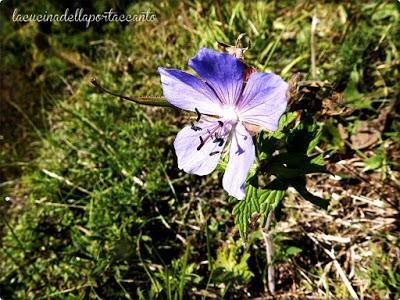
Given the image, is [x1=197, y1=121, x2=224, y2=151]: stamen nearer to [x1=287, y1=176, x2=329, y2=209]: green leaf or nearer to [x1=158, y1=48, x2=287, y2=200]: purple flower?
[x1=158, y1=48, x2=287, y2=200]: purple flower

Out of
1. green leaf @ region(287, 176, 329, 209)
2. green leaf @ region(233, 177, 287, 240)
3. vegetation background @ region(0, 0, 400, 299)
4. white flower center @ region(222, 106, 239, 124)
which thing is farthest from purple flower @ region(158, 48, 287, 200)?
vegetation background @ region(0, 0, 400, 299)

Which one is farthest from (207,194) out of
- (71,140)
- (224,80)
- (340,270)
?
(224,80)

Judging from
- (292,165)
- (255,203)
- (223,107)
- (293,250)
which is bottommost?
(293,250)

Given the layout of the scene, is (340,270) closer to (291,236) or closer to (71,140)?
(291,236)

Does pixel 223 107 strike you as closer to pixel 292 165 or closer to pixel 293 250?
pixel 292 165

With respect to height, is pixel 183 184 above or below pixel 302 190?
below

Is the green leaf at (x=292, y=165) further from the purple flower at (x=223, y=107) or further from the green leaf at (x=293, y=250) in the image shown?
the green leaf at (x=293, y=250)

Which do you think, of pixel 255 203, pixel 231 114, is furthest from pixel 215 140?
pixel 255 203
